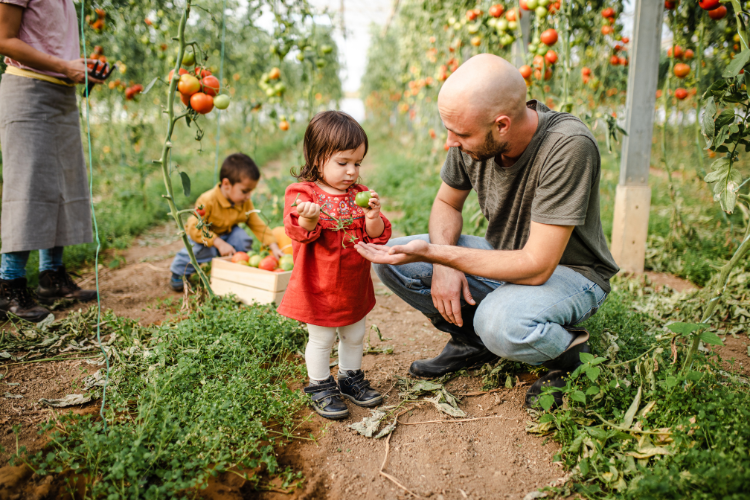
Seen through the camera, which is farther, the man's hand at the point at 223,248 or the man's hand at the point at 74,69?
the man's hand at the point at 223,248

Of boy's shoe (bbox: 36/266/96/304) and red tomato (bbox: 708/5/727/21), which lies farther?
boy's shoe (bbox: 36/266/96/304)

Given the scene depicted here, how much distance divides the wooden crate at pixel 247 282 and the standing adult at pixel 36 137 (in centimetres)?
90

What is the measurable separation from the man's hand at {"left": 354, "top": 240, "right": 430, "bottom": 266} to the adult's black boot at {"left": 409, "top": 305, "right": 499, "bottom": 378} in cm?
56

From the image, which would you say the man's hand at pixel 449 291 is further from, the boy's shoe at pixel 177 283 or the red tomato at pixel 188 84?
the boy's shoe at pixel 177 283

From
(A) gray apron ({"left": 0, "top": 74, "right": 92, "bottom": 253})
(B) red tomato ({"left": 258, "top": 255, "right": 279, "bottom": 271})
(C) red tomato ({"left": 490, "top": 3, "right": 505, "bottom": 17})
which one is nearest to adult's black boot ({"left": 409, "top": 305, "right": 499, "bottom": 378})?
(B) red tomato ({"left": 258, "top": 255, "right": 279, "bottom": 271})

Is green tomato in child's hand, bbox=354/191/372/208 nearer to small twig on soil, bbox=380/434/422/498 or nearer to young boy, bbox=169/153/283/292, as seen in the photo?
small twig on soil, bbox=380/434/422/498

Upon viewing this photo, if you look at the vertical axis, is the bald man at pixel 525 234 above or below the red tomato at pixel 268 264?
above

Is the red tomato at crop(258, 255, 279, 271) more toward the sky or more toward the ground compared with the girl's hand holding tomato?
more toward the ground

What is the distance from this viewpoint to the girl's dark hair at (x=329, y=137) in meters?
1.67

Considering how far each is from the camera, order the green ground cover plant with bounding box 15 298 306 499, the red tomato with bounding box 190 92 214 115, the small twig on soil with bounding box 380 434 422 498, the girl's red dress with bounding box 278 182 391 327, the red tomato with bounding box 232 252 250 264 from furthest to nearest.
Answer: the red tomato with bounding box 232 252 250 264, the red tomato with bounding box 190 92 214 115, the girl's red dress with bounding box 278 182 391 327, the small twig on soil with bounding box 380 434 422 498, the green ground cover plant with bounding box 15 298 306 499

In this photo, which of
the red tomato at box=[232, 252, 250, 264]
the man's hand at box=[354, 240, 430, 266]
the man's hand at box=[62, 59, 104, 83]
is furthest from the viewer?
the red tomato at box=[232, 252, 250, 264]

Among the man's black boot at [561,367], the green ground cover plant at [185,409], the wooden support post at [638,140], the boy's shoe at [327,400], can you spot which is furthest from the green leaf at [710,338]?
the wooden support post at [638,140]

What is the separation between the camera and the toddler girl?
1.69 m

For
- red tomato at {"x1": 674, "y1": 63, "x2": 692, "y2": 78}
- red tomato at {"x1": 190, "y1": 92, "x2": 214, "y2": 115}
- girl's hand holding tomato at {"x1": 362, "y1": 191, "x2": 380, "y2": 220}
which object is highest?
red tomato at {"x1": 674, "y1": 63, "x2": 692, "y2": 78}
